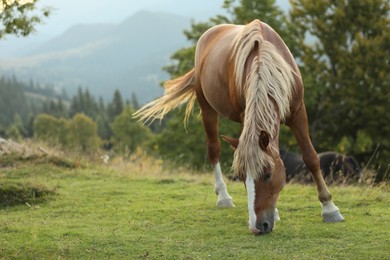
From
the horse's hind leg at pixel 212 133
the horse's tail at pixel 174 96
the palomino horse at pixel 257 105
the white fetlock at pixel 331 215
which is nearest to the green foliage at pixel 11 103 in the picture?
the horse's tail at pixel 174 96

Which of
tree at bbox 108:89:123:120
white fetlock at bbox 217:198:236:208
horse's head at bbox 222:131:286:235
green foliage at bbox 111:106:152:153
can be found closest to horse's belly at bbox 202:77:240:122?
white fetlock at bbox 217:198:236:208

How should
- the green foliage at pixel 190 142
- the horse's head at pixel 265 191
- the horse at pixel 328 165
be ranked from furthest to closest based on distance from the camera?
the green foliage at pixel 190 142
the horse at pixel 328 165
the horse's head at pixel 265 191

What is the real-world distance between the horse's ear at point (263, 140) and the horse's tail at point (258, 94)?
0.12 feet

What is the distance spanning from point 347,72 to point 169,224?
28.3 metres

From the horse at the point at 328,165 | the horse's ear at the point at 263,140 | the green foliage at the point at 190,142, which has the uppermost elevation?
the horse's ear at the point at 263,140

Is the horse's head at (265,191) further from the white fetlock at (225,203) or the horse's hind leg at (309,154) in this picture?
the white fetlock at (225,203)

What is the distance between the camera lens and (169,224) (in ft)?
23.5

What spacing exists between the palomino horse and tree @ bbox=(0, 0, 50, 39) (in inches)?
222

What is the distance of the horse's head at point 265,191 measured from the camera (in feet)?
18.9

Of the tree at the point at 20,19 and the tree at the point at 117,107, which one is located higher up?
the tree at the point at 20,19

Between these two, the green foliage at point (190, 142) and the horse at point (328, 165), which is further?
the green foliage at point (190, 142)

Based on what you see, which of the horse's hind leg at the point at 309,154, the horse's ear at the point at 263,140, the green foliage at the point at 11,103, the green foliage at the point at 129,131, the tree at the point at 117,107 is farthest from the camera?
the green foliage at the point at 11,103

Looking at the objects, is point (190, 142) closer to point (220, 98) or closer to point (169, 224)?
point (220, 98)

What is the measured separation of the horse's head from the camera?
18.9 feet
